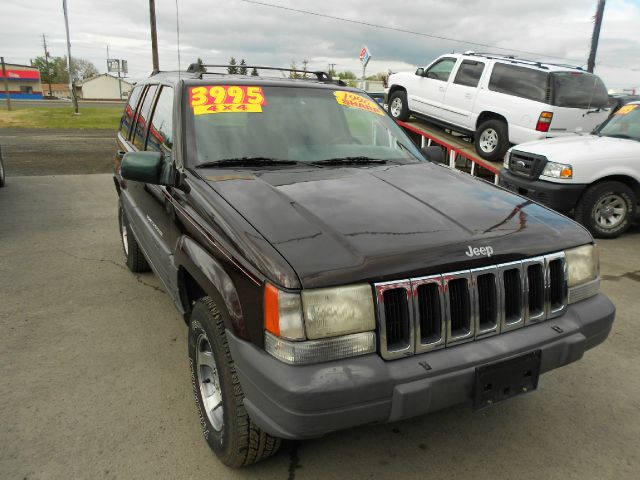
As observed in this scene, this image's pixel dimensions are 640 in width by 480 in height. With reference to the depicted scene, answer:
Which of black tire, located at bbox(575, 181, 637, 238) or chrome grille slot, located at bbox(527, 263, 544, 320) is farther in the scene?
black tire, located at bbox(575, 181, 637, 238)

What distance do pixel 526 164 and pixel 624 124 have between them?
1.64 m

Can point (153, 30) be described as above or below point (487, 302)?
above

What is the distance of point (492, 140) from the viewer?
8875 millimetres

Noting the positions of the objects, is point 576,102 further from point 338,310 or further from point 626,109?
point 338,310

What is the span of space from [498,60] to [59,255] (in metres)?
7.89

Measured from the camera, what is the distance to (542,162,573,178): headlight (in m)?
6.42

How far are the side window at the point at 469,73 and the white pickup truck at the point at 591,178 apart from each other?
111 inches

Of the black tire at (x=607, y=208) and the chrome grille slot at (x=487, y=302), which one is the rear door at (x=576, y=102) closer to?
the black tire at (x=607, y=208)

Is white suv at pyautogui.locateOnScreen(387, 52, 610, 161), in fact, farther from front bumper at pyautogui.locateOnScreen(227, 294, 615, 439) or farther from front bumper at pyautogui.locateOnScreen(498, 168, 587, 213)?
front bumper at pyautogui.locateOnScreen(227, 294, 615, 439)

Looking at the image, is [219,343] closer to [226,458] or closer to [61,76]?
[226,458]

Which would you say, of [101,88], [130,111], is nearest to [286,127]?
[130,111]

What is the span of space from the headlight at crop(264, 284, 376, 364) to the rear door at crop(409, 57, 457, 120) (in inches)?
350

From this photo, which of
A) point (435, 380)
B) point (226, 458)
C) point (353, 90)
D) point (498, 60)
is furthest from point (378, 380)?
point (498, 60)

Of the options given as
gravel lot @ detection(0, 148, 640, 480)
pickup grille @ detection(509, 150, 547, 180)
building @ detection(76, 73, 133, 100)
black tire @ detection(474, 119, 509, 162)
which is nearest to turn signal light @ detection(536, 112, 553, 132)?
black tire @ detection(474, 119, 509, 162)
